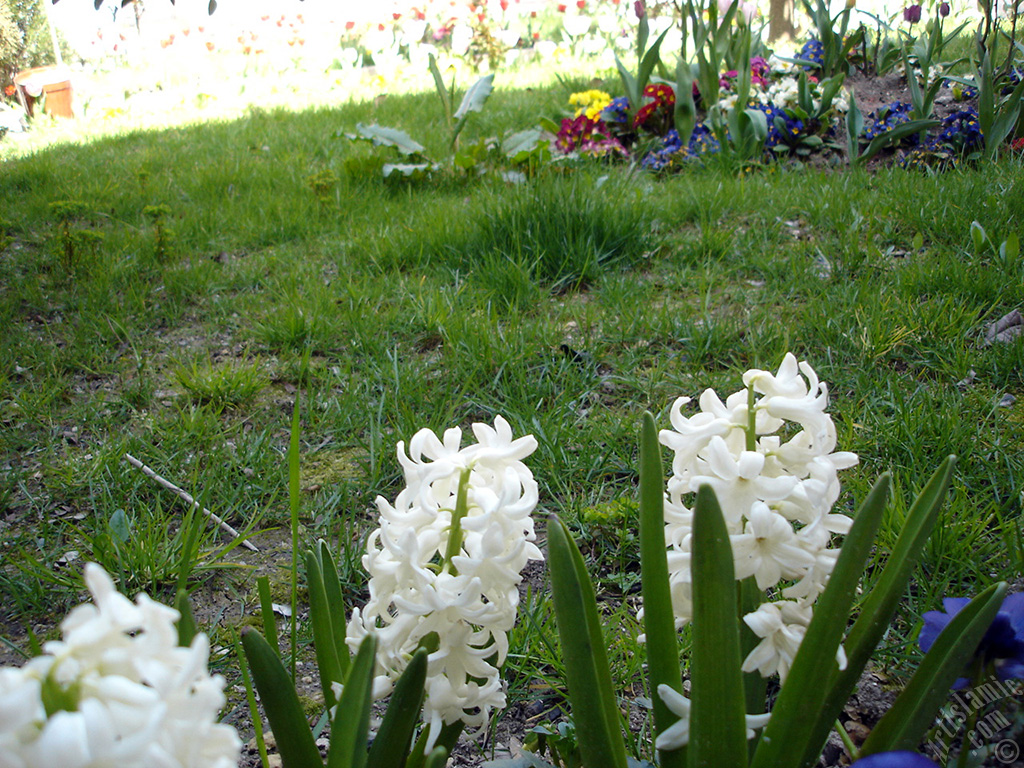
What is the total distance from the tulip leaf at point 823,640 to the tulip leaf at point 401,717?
328 millimetres

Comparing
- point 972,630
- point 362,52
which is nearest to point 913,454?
point 972,630

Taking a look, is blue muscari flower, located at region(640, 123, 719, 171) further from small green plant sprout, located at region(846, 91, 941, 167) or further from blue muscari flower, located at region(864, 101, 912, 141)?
blue muscari flower, located at region(864, 101, 912, 141)

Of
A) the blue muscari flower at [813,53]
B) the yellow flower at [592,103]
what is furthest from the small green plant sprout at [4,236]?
the blue muscari flower at [813,53]

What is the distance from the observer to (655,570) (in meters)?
0.75

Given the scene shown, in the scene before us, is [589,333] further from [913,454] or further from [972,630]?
[972,630]

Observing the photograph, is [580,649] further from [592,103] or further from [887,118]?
[592,103]

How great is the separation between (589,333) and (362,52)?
9.04m

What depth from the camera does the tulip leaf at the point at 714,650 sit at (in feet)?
2.10

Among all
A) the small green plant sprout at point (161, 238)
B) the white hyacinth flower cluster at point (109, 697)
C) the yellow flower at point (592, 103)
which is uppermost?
the yellow flower at point (592, 103)

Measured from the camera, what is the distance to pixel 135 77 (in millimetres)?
9453

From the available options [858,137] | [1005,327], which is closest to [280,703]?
[1005,327]

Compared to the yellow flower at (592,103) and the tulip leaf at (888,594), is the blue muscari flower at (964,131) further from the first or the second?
the tulip leaf at (888,594)

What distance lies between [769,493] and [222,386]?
1961 mm

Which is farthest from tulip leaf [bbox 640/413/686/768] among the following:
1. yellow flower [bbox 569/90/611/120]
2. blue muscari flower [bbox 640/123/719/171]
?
yellow flower [bbox 569/90/611/120]
